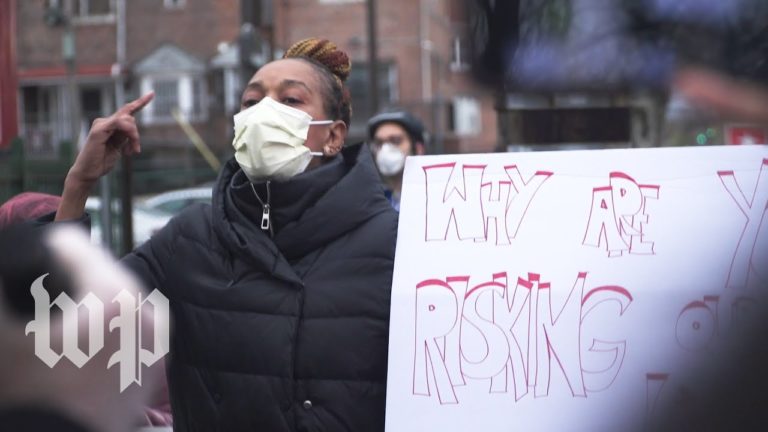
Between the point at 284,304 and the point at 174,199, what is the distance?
12749 mm

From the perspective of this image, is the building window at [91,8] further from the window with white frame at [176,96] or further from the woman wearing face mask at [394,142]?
the woman wearing face mask at [394,142]

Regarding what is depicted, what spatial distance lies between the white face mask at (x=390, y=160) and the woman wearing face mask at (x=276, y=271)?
107 inches

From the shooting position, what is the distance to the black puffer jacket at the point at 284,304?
2.34 meters

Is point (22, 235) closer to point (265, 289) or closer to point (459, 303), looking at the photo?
point (265, 289)

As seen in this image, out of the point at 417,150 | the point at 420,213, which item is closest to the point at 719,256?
the point at 420,213

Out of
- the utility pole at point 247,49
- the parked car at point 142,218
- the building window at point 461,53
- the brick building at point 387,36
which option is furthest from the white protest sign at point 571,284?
the brick building at point 387,36

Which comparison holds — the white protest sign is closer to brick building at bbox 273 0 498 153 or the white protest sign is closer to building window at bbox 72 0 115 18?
brick building at bbox 273 0 498 153

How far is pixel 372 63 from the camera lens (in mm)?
20875

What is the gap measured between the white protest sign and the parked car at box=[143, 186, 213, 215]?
12.2m

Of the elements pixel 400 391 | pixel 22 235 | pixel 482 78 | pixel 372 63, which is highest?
pixel 372 63

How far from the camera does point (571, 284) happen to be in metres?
2.23

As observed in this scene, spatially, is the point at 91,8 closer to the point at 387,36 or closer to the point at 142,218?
the point at 387,36

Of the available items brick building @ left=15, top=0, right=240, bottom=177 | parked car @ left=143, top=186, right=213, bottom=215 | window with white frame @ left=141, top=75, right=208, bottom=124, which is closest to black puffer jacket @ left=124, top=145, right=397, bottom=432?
parked car @ left=143, top=186, right=213, bottom=215

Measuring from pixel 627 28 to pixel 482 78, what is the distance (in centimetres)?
49
